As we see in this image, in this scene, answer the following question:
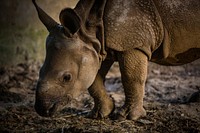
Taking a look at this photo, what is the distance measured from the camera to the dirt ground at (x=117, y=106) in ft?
17.1

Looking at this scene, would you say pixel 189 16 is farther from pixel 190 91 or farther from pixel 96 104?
pixel 190 91

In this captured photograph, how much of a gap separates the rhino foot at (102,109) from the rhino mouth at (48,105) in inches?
38.2

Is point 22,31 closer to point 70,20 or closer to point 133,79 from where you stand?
point 133,79

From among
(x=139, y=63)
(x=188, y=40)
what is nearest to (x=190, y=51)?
(x=188, y=40)

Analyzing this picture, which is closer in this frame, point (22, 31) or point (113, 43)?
point (113, 43)

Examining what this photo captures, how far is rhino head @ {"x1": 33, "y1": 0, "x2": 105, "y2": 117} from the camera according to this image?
15.2 ft

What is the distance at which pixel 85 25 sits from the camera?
4.92m

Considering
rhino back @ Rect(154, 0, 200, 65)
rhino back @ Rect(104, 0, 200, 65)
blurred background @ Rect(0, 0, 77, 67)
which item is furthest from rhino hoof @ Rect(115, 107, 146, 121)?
blurred background @ Rect(0, 0, 77, 67)

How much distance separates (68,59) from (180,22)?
1465mm

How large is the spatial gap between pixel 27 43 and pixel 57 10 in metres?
0.97

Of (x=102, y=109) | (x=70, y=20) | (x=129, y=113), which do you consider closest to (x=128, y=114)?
(x=129, y=113)

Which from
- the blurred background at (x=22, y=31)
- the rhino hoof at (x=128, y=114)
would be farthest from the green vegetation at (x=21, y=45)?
the rhino hoof at (x=128, y=114)

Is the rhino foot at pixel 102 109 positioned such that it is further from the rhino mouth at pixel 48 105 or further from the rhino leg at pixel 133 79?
the rhino mouth at pixel 48 105

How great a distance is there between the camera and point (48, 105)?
464 centimetres
